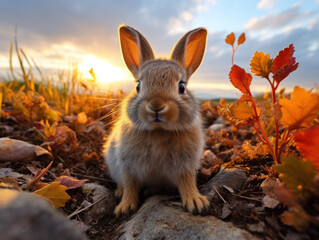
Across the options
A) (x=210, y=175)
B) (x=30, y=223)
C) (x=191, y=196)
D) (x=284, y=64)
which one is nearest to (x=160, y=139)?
(x=191, y=196)

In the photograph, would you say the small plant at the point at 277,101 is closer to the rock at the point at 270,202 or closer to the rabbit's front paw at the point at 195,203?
the rock at the point at 270,202

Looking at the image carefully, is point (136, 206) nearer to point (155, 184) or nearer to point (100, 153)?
point (155, 184)

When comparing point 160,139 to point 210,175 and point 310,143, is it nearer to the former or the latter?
point 210,175

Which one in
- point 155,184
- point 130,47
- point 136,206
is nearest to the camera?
point 136,206

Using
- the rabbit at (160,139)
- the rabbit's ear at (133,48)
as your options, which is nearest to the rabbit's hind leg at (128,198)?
the rabbit at (160,139)

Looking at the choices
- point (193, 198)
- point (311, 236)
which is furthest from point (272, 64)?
point (193, 198)

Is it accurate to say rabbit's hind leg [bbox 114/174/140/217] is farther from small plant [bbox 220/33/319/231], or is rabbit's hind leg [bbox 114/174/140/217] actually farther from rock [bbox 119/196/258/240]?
small plant [bbox 220/33/319/231]
